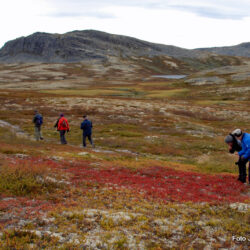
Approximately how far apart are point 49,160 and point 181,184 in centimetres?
1024

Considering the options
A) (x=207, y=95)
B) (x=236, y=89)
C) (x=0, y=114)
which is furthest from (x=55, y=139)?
(x=236, y=89)

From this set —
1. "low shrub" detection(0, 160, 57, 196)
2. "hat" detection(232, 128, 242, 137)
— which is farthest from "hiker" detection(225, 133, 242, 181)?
"low shrub" detection(0, 160, 57, 196)

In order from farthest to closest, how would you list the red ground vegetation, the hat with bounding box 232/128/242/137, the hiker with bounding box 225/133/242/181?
the hiker with bounding box 225/133/242/181 → the hat with bounding box 232/128/242/137 → the red ground vegetation

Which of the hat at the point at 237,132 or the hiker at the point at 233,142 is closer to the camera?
the hat at the point at 237,132

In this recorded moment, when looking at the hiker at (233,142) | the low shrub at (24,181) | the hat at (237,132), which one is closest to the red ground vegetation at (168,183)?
the low shrub at (24,181)

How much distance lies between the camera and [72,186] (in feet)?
43.0

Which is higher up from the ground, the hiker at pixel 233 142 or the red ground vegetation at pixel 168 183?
the hiker at pixel 233 142

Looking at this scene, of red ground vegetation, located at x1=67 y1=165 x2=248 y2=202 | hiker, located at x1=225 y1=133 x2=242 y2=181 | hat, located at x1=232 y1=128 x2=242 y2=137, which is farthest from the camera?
hiker, located at x1=225 y1=133 x2=242 y2=181

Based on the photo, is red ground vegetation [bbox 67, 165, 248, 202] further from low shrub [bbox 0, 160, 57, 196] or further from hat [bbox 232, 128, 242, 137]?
hat [bbox 232, 128, 242, 137]

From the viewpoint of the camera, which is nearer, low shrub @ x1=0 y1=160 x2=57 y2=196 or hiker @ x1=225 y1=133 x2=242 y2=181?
low shrub @ x1=0 y1=160 x2=57 y2=196

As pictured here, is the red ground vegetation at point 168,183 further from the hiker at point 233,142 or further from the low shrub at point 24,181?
the hiker at point 233,142

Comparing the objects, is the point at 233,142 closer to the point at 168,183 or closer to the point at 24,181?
the point at 168,183

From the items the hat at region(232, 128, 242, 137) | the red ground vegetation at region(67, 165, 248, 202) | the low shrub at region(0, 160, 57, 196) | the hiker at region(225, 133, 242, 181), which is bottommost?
the red ground vegetation at region(67, 165, 248, 202)

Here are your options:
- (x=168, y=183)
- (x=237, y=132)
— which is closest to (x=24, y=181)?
(x=168, y=183)
